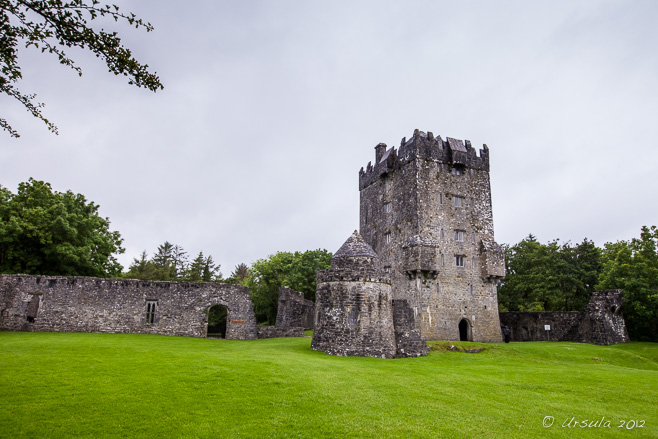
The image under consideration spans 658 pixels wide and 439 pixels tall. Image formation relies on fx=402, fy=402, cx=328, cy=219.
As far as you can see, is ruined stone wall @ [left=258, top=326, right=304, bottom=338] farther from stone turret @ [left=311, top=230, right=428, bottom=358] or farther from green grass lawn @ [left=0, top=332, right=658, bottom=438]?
green grass lawn @ [left=0, top=332, right=658, bottom=438]

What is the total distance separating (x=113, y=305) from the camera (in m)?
26.8

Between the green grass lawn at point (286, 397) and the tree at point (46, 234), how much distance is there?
48.2ft

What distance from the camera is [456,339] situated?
33.8 m

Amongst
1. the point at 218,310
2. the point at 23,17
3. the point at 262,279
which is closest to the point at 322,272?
the point at 23,17

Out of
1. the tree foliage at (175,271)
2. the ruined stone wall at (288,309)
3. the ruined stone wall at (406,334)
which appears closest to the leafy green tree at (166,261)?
the tree foliage at (175,271)

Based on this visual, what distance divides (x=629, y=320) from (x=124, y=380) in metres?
38.1

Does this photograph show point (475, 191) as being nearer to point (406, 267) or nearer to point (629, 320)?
point (406, 267)

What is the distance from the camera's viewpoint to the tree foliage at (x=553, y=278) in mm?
45281

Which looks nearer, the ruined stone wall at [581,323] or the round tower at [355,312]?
the round tower at [355,312]

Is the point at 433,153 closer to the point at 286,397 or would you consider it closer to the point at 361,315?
the point at 361,315

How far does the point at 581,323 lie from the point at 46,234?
146ft

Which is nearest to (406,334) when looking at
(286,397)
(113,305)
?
(286,397)

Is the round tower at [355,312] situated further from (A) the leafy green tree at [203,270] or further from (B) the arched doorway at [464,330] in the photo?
(A) the leafy green tree at [203,270]

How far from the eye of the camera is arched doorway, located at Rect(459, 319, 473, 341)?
3491 cm
